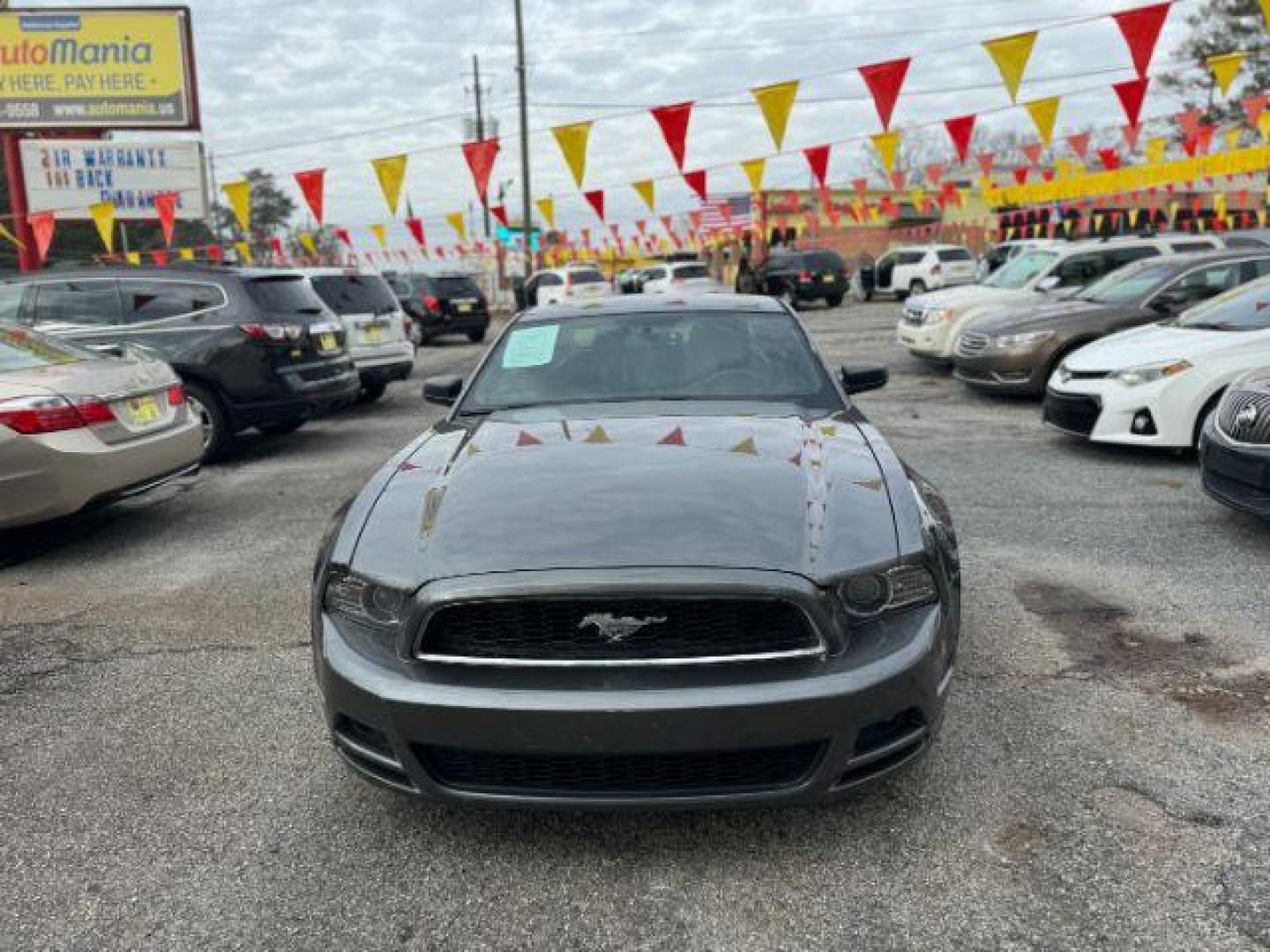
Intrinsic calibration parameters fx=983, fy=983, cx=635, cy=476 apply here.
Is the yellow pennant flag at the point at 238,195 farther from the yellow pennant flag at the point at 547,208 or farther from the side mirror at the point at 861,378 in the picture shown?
the side mirror at the point at 861,378

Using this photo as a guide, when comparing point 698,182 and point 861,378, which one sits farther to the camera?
point 698,182

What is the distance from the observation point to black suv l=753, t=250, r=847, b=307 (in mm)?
27438

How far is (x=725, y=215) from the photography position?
42.3m

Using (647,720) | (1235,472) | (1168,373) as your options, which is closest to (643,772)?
(647,720)

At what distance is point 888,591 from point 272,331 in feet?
23.4

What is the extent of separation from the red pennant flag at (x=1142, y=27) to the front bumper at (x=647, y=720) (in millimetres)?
10565

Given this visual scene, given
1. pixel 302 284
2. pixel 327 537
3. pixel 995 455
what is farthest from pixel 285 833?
pixel 302 284

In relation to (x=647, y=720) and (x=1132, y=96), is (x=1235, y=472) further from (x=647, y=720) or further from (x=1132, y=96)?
(x=1132, y=96)

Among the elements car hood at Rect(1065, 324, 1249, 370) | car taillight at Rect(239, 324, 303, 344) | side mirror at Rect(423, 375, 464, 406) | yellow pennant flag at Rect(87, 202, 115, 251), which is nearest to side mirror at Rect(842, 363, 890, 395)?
side mirror at Rect(423, 375, 464, 406)

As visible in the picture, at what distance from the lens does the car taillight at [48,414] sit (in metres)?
5.16

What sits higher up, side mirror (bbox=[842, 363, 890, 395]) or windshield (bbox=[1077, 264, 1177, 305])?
windshield (bbox=[1077, 264, 1177, 305])

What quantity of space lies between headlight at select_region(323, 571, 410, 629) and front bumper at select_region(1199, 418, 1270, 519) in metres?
4.45

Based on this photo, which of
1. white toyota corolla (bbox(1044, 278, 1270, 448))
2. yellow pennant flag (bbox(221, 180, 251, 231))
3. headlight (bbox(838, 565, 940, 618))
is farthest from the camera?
yellow pennant flag (bbox(221, 180, 251, 231))

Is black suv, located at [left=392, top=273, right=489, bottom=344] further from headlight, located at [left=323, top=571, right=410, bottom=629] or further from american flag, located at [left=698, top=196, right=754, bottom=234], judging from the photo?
american flag, located at [left=698, top=196, right=754, bottom=234]
